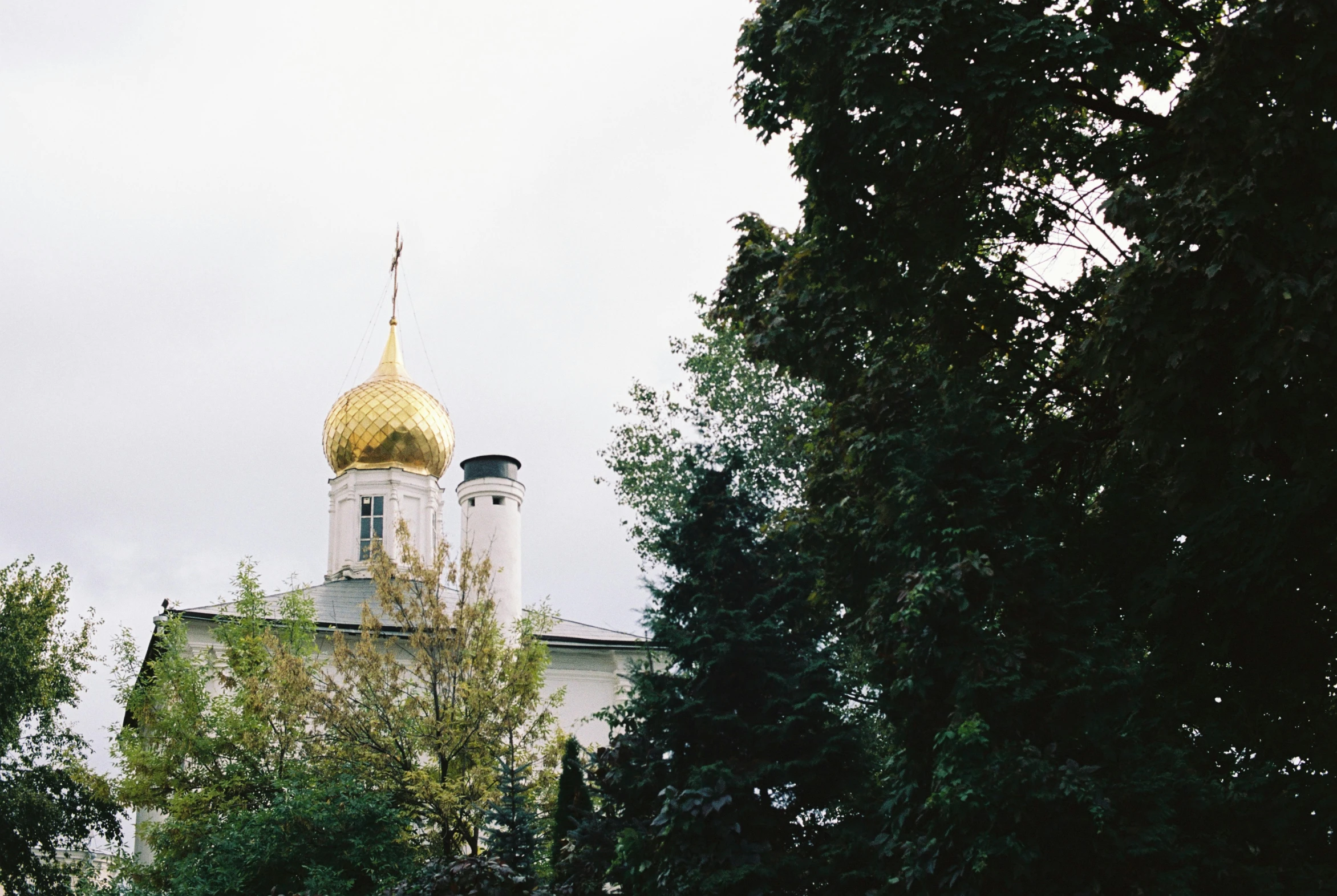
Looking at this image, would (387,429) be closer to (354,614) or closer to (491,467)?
(491,467)

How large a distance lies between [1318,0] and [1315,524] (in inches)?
139

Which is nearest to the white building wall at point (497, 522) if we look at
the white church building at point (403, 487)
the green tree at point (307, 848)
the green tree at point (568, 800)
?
the white church building at point (403, 487)

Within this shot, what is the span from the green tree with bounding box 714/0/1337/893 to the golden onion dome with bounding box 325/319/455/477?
59.6 ft

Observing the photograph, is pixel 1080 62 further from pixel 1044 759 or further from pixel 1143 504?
pixel 1044 759

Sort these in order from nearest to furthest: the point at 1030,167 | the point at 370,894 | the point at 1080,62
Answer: the point at 1080,62 < the point at 1030,167 < the point at 370,894

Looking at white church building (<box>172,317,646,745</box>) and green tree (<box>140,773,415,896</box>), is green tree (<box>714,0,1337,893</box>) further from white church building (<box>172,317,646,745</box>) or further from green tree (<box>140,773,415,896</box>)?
white church building (<box>172,317,646,745</box>)

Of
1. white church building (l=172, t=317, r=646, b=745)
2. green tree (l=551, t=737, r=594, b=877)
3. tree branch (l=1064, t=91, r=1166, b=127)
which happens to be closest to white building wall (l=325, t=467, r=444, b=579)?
white church building (l=172, t=317, r=646, b=745)

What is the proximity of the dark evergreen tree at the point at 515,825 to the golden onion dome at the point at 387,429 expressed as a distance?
14743 millimetres

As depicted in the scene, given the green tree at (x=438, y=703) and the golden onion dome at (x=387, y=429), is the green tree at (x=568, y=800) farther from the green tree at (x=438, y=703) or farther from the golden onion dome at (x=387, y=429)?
the golden onion dome at (x=387, y=429)

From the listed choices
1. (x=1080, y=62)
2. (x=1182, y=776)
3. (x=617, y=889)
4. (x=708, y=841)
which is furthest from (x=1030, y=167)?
(x=617, y=889)

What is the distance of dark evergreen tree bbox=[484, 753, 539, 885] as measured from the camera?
550 inches

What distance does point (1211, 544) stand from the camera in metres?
9.20

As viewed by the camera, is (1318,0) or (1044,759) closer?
(1318,0)

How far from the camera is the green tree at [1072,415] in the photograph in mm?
7863
